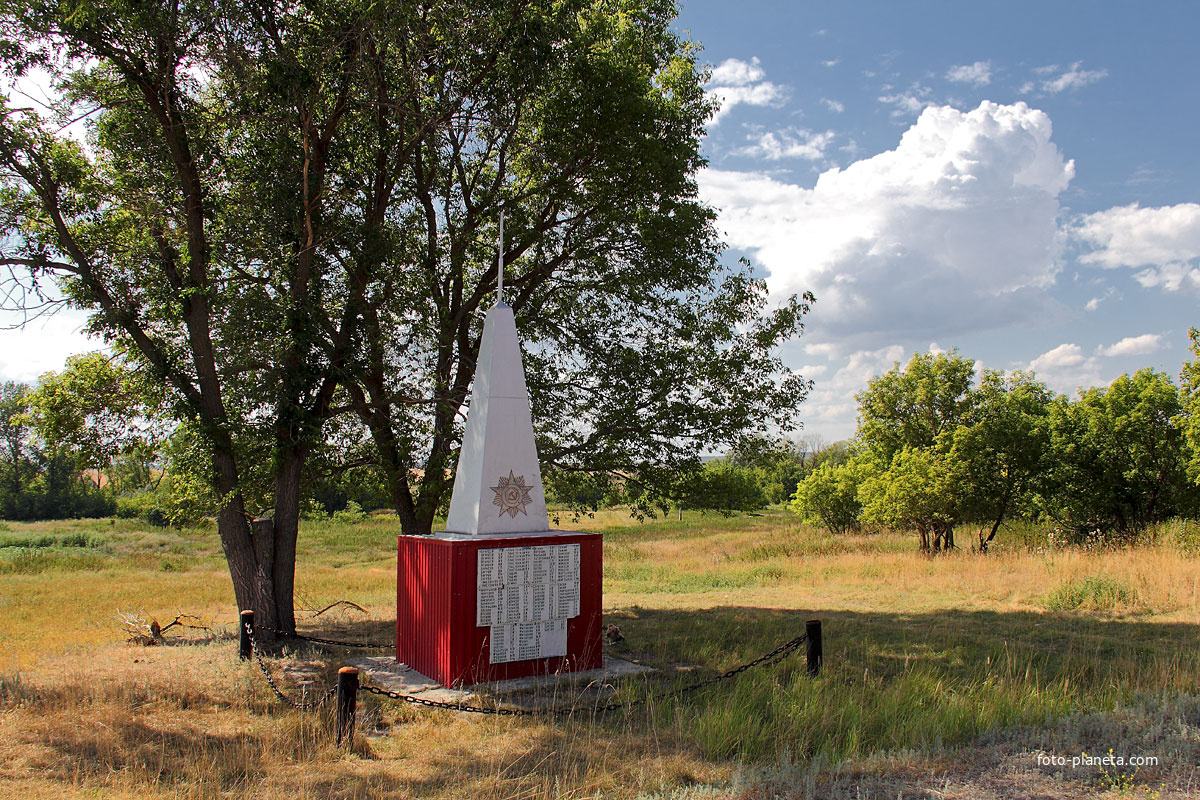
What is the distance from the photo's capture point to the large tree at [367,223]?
11617 mm

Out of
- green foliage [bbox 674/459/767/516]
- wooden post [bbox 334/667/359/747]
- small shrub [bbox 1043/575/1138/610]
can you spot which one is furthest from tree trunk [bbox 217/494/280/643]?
small shrub [bbox 1043/575/1138/610]

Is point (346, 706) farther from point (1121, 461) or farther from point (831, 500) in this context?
point (831, 500)

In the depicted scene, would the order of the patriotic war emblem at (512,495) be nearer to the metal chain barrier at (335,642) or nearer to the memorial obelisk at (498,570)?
the memorial obelisk at (498,570)

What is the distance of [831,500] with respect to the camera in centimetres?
3669

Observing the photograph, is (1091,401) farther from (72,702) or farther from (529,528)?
(72,702)

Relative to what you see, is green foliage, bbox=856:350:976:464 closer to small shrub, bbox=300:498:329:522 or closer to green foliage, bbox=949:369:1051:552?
green foliage, bbox=949:369:1051:552

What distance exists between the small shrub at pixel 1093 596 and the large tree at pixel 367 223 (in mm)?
6493

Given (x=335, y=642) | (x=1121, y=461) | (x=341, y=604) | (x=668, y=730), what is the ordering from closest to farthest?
(x=668, y=730)
(x=335, y=642)
(x=341, y=604)
(x=1121, y=461)

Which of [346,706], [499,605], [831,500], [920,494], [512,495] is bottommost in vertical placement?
[346,706]

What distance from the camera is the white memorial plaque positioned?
31.3 ft


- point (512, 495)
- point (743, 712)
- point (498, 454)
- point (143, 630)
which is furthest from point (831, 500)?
point (743, 712)

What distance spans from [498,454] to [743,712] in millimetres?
4789

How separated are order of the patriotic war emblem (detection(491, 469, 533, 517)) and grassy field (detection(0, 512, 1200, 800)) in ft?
9.25

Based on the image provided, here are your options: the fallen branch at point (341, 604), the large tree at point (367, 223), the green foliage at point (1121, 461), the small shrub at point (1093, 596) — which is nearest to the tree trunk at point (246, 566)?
the large tree at point (367, 223)
